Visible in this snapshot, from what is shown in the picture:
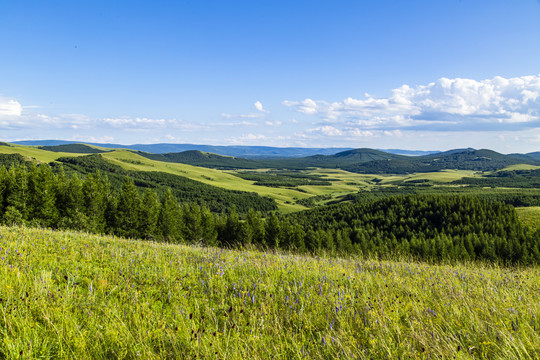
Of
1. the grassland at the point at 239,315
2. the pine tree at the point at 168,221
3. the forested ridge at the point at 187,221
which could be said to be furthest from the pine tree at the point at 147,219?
the grassland at the point at 239,315

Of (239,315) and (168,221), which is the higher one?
(239,315)

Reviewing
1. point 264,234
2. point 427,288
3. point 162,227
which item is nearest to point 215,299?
point 427,288

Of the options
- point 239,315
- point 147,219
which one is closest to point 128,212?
point 147,219

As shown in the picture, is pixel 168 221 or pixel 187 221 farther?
pixel 187 221

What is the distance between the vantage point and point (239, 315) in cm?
390

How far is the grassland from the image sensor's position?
2916 millimetres

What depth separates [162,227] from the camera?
69.9 metres

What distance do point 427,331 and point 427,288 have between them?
2444 mm

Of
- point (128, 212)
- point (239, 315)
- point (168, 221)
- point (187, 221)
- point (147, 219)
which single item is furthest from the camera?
point (187, 221)

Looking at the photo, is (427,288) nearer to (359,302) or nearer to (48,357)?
(359,302)

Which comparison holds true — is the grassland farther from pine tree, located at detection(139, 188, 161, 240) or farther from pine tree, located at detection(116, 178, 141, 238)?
pine tree, located at detection(139, 188, 161, 240)

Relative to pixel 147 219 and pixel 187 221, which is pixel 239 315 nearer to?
pixel 147 219

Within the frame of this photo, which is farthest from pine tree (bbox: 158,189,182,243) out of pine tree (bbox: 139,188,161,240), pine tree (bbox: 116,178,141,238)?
pine tree (bbox: 116,178,141,238)

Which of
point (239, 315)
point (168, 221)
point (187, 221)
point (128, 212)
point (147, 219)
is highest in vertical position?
point (239, 315)
